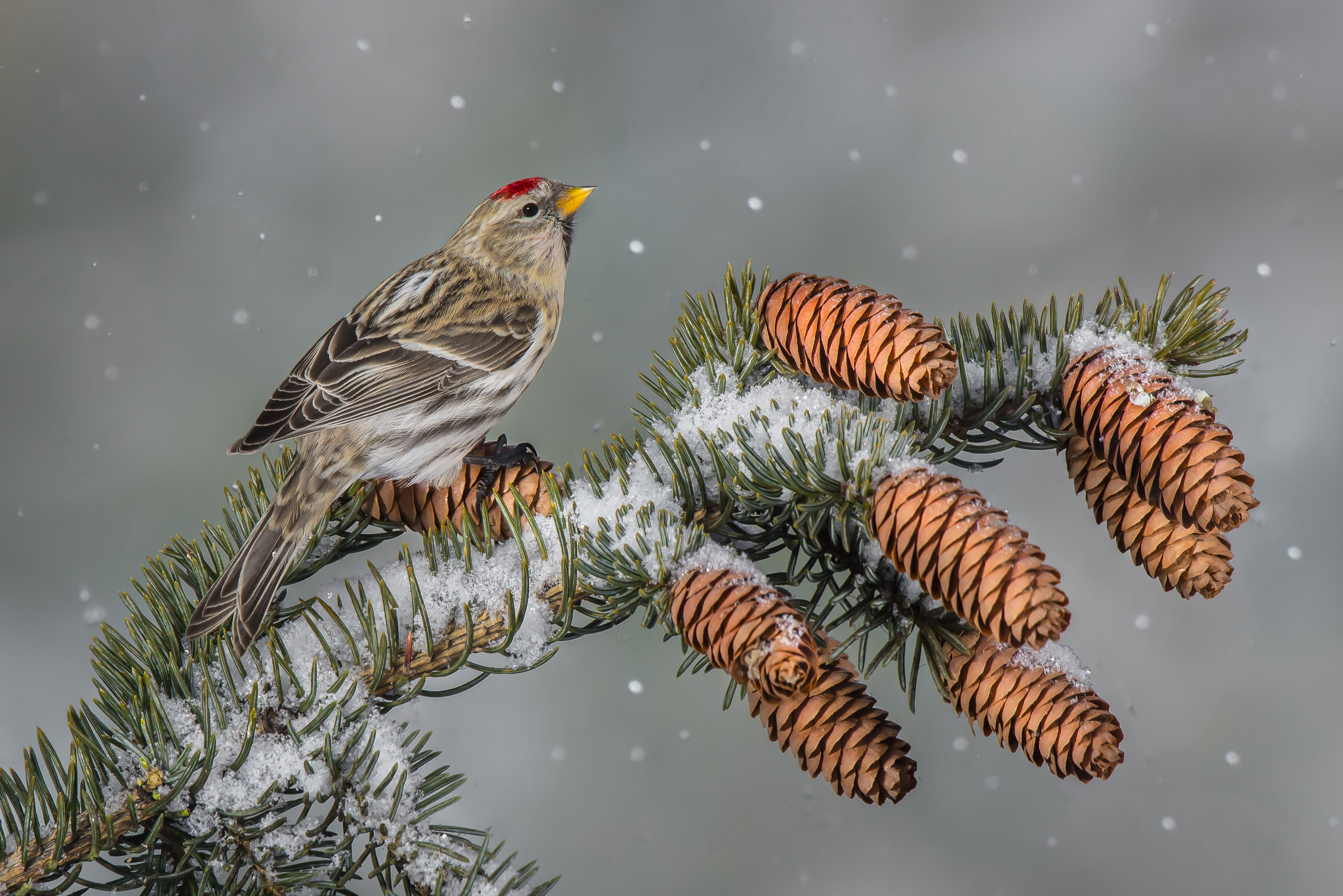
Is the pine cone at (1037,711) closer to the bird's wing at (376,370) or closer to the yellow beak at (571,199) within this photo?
the bird's wing at (376,370)

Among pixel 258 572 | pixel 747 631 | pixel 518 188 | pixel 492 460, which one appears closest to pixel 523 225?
pixel 518 188

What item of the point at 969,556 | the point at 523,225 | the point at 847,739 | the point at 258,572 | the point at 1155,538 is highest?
the point at 523,225

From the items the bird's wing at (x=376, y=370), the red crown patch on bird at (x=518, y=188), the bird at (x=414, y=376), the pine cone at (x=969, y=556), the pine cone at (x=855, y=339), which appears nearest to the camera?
the pine cone at (x=969, y=556)

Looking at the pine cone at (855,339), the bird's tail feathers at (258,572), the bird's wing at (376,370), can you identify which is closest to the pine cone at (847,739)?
the pine cone at (855,339)

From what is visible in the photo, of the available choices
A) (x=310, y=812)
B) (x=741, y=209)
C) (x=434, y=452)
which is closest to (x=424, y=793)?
(x=310, y=812)

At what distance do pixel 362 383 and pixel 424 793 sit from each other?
0.52 meters

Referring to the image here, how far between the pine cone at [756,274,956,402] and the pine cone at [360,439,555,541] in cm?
23

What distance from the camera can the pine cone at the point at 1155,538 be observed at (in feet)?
2.05

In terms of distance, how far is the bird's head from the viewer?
1.24m

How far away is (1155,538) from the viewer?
25.3 inches

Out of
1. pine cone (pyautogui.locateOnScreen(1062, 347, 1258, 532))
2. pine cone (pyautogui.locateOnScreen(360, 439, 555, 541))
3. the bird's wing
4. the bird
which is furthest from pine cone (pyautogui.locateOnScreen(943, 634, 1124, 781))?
the bird's wing

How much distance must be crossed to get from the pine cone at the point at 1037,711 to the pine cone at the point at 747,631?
12 cm

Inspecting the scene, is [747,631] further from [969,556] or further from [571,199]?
[571,199]

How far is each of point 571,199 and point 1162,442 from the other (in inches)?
35.7
